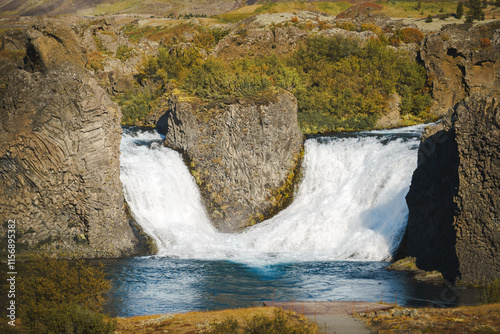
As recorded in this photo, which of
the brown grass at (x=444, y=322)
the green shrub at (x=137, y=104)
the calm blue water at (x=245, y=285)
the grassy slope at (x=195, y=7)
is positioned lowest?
the calm blue water at (x=245, y=285)

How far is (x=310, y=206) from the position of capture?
32.4m

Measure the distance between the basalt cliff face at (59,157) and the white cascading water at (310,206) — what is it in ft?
10.0

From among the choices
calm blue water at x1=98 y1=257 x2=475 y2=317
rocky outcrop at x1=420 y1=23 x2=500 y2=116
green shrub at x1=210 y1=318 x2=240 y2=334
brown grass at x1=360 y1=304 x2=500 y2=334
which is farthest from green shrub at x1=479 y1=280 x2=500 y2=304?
rocky outcrop at x1=420 y1=23 x2=500 y2=116

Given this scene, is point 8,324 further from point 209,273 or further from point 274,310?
point 209,273

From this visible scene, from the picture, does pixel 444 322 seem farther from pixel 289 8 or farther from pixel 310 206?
pixel 289 8

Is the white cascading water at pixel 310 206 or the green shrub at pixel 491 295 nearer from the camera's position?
the green shrub at pixel 491 295

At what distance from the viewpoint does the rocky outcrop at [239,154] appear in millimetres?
32625

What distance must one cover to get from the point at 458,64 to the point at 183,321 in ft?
149

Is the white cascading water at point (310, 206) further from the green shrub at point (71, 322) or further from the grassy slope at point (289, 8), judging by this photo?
the grassy slope at point (289, 8)

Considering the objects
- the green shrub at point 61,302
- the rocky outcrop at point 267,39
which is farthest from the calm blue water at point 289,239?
the rocky outcrop at point 267,39

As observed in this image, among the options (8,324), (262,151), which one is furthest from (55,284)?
(262,151)

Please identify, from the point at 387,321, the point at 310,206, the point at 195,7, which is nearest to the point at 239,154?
the point at 310,206

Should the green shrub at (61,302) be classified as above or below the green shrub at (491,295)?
above

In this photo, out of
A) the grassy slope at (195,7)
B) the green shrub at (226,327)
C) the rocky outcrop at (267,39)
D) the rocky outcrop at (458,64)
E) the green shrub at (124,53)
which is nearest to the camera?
the green shrub at (226,327)
